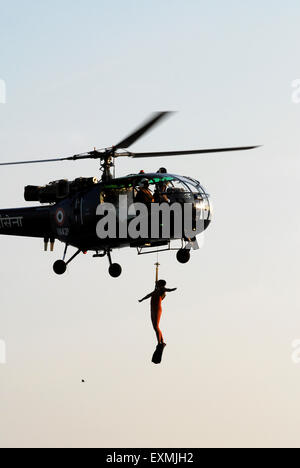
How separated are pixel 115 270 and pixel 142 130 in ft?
23.7

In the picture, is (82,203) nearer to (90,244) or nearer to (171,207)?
(90,244)

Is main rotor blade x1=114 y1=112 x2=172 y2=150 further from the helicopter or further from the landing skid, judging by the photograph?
the landing skid

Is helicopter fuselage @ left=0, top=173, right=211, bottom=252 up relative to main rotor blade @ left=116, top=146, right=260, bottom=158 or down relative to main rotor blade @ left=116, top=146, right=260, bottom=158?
down

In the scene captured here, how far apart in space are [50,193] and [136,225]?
5928 mm

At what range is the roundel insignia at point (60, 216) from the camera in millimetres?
46438

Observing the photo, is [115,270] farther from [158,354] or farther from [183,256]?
[158,354]

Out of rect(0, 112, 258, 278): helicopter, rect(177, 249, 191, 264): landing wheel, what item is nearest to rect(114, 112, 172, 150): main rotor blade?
rect(0, 112, 258, 278): helicopter

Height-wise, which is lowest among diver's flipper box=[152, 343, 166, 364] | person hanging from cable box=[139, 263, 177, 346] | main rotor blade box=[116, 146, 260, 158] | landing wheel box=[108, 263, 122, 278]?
diver's flipper box=[152, 343, 166, 364]

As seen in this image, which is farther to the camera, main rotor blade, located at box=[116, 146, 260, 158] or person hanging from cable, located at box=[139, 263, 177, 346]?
main rotor blade, located at box=[116, 146, 260, 158]

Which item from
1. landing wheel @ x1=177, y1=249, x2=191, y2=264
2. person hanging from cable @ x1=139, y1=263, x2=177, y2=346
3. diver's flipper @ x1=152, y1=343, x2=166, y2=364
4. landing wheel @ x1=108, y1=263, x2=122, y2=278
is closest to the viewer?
person hanging from cable @ x1=139, y1=263, x2=177, y2=346

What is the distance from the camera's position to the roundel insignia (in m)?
46.4
